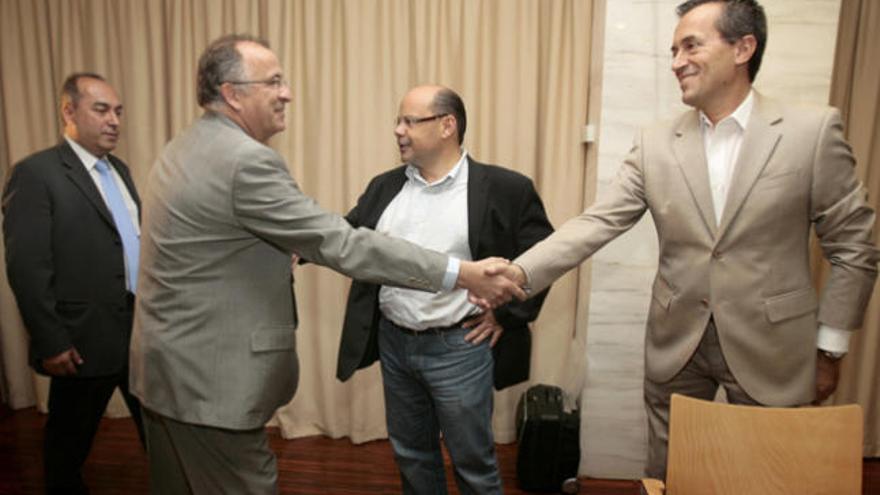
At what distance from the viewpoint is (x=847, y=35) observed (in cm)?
308

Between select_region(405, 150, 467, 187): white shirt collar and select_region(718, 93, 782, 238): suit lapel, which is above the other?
select_region(718, 93, 782, 238): suit lapel

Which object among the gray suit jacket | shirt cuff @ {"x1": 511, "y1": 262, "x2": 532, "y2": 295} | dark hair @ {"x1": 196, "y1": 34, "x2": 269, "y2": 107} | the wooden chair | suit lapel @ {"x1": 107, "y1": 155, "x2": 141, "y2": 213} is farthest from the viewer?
suit lapel @ {"x1": 107, "y1": 155, "x2": 141, "y2": 213}

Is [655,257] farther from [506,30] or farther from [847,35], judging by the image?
[847,35]

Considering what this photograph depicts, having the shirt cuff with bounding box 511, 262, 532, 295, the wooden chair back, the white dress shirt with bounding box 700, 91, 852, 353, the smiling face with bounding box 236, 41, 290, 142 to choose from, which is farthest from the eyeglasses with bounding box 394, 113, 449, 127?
the wooden chair back

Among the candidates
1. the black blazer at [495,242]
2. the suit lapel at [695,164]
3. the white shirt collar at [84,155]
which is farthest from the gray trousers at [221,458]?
the suit lapel at [695,164]

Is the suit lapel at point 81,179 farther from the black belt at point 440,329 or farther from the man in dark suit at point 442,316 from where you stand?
the black belt at point 440,329

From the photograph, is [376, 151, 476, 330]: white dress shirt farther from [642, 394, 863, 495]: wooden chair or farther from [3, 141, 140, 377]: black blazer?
[3, 141, 140, 377]: black blazer

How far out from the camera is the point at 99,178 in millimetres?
2588

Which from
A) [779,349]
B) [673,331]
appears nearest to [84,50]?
[673,331]

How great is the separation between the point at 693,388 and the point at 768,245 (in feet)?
1.67

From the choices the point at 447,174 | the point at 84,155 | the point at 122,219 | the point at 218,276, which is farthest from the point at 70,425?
the point at 447,174

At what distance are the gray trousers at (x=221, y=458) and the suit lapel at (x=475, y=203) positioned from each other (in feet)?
3.13

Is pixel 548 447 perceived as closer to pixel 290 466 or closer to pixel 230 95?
pixel 290 466

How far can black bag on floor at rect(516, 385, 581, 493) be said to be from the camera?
9.32ft
